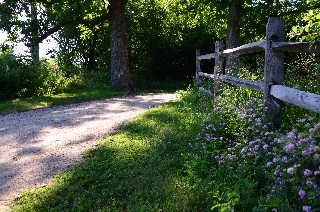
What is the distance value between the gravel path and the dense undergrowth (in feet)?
1.36

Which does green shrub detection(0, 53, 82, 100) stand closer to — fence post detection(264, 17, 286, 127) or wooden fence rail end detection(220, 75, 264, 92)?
wooden fence rail end detection(220, 75, 264, 92)

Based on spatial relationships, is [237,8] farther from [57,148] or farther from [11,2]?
[57,148]

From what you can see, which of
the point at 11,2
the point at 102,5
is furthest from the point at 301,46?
the point at 102,5

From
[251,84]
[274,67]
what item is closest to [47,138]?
[251,84]

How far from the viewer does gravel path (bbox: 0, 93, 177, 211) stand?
4598 mm

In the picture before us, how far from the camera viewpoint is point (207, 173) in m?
3.84

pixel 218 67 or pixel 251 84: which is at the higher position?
pixel 218 67

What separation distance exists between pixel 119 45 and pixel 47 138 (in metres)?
9.89

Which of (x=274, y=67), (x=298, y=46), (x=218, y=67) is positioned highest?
(x=298, y=46)

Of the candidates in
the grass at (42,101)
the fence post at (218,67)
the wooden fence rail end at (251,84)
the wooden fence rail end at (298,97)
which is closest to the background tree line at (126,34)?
the grass at (42,101)

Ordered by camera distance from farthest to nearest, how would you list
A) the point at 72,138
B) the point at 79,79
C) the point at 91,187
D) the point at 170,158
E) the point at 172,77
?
1. the point at 172,77
2. the point at 79,79
3. the point at 72,138
4. the point at 170,158
5. the point at 91,187

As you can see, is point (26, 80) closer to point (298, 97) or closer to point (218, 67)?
point (218, 67)

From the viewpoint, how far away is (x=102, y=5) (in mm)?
15375

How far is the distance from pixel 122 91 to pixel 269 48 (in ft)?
37.4
